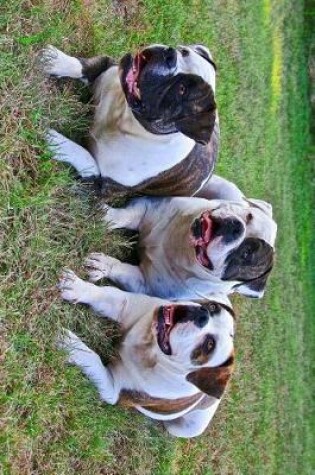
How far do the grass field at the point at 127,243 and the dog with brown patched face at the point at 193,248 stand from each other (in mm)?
197

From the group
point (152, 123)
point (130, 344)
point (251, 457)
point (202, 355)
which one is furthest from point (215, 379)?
point (251, 457)

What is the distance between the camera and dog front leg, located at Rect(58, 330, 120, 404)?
4548 mm

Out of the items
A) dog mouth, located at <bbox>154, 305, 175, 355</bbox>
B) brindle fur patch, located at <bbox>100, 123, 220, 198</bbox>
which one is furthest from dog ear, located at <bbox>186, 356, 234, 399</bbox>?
brindle fur patch, located at <bbox>100, 123, 220, 198</bbox>

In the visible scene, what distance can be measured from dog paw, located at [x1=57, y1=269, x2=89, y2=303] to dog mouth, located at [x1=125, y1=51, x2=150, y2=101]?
120 centimetres

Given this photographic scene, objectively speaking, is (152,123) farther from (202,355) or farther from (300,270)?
(300,270)

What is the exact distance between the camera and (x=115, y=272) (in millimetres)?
5152

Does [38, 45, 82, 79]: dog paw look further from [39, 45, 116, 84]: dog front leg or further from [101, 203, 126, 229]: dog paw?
[101, 203, 126, 229]: dog paw

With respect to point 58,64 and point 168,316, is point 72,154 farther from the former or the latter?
point 168,316

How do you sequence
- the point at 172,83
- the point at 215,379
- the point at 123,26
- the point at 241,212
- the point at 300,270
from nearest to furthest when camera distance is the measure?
1. the point at 172,83
2. the point at 215,379
3. the point at 241,212
4. the point at 123,26
5. the point at 300,270

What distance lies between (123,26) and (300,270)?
15.2ft

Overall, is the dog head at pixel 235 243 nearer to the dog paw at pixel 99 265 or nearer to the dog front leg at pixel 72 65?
the dog paw at pixel 99 265

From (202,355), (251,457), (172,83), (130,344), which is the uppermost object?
(172,83)

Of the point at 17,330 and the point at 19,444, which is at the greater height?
the point at 17,330

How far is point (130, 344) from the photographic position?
4.86 m
